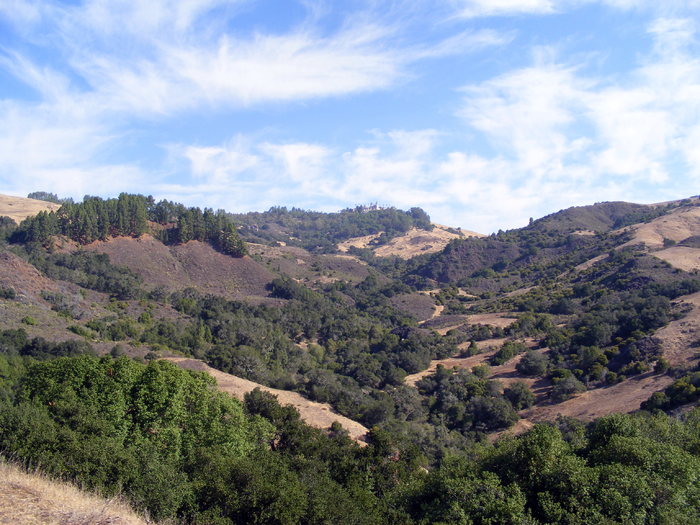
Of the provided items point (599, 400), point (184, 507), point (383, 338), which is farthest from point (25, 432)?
point (383, 338)

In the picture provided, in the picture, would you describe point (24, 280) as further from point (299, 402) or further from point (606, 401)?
point (606, 401)

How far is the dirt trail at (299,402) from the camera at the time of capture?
1107 inches

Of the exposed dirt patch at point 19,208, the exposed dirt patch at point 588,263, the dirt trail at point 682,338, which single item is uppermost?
the exposed dirt patch at point 19,208

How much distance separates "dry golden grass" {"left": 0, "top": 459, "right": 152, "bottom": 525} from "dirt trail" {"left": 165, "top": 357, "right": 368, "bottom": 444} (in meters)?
16.2

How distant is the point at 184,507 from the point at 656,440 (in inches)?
605

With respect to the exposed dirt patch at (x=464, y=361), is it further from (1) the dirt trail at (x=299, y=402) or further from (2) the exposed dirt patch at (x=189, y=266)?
(2) the exposed dirt patch at (x=189, y=266)

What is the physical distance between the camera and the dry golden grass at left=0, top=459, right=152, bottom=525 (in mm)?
8547

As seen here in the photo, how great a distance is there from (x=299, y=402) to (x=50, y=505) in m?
22.7

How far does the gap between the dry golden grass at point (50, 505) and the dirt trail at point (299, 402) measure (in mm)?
16190

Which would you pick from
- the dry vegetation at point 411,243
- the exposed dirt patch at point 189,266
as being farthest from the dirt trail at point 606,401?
the dry vegetation at point 411,243

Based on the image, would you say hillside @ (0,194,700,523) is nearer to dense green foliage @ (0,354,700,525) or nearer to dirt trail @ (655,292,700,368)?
dense green foliage @ (0,354,700,525)

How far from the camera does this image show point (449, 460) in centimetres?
1723

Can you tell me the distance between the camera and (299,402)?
31250mm

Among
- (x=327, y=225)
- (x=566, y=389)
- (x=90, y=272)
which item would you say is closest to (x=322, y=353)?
(x=566, y=389)
